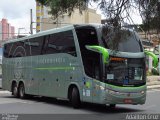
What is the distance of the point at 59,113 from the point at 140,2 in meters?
8.17

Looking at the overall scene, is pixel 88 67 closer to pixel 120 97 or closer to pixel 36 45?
pixel 120 97

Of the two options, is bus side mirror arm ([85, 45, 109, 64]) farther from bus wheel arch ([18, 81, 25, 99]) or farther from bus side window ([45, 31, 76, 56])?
bus wheel arch ([18, 81, 25, 99])

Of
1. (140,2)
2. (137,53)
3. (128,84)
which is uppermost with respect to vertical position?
(140,2)

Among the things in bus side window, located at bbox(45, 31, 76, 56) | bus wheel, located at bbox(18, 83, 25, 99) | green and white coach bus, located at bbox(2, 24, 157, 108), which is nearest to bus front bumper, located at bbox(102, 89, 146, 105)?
green and white coach bus, located at bbox(2, 24, 157, 108)

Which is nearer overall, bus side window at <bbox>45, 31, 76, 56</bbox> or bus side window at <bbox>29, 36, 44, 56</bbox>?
bus side window at <bbox>45, 31, 76, 56</bbox>

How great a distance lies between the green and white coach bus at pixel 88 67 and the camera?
1684 centimetres

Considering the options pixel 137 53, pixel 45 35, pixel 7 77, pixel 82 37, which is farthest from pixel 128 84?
pixel 7 77

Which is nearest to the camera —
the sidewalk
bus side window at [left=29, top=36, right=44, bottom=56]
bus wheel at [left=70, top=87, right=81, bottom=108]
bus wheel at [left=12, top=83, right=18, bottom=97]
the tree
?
the tree

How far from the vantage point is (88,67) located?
58.1ft

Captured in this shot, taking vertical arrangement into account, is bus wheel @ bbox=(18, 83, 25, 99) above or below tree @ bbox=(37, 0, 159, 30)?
below

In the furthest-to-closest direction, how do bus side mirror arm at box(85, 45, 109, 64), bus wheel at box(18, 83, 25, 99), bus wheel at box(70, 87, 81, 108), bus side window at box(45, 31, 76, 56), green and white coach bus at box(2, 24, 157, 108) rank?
1. bus wheel at box(18, 83, 25, 99)
2. bus side window at box(45, 31, 76, 56)
3. bus wheel at box(70, 87, 81, 108)
4. green and white coach bus at box(2, 24, 157, 108)
5. bus side mirror arm at box(85, 45, 109, 64)

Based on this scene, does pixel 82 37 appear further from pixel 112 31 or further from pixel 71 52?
pixel 112 31

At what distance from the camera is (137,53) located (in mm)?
17562

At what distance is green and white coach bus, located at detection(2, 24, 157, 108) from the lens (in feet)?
55.3
